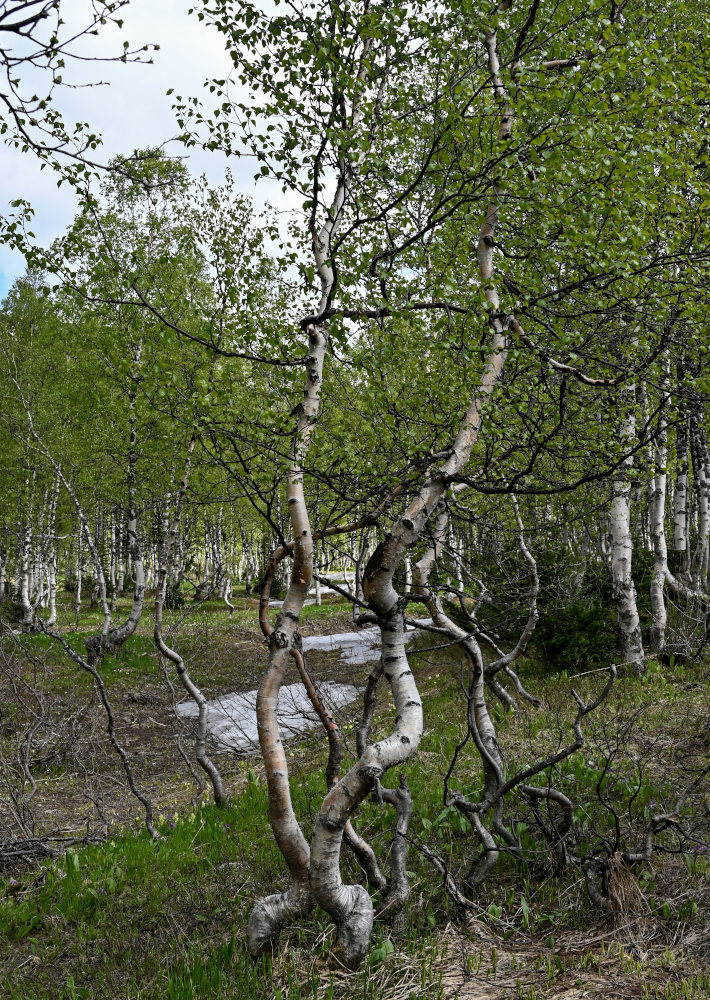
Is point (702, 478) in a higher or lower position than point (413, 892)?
higher

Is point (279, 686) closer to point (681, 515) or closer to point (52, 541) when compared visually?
point (681, 515)

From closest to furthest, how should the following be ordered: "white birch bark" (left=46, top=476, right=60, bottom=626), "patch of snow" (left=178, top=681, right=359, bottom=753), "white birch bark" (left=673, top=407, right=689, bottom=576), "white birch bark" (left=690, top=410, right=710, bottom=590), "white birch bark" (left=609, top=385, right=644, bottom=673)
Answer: "white birch bark" (left=609, top=385, right=644, bottom=673)
"patch of snow" (left=178, top=681, right=359, bottom=753)
"white birch bark" (left=690, top=410, right=710, bottom=590)
"white birch bark" (left=673, top=407, right=689, bottom=576)
"white birch bark" (left=46, top=476, right=60, bottom=626)

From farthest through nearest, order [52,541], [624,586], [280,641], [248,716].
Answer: [52,541] < [248,716] < [624,586] < [280,641]

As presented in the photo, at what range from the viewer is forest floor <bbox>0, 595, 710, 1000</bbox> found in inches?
142

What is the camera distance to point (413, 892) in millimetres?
4523

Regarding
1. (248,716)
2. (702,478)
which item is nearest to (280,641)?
(248,716)

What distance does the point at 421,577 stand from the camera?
183 inches

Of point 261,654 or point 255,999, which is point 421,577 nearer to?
point 255,999

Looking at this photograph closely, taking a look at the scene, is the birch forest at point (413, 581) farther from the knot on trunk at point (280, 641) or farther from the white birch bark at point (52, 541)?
the white birch bark at point (52, 541)

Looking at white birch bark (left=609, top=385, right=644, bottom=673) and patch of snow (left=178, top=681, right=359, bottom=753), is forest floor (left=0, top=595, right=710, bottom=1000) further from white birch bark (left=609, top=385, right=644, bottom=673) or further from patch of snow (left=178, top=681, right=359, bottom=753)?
patch of snow (left=178, top=681, right=359, bottom=753)

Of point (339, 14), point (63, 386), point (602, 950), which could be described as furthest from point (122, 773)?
point (63, 386)

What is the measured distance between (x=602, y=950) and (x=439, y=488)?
9.63 ft

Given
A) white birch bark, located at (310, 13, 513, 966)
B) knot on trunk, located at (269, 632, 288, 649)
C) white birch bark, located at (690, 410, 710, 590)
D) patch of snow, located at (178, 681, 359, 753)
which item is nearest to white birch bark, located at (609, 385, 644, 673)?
white birch bark, located at (690, 410, 710, 590)

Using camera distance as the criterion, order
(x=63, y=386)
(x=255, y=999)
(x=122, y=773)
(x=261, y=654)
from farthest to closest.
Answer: (x=63, y=386), (x=261, y=654), (x=122, y=773), (x=255, y=999)
